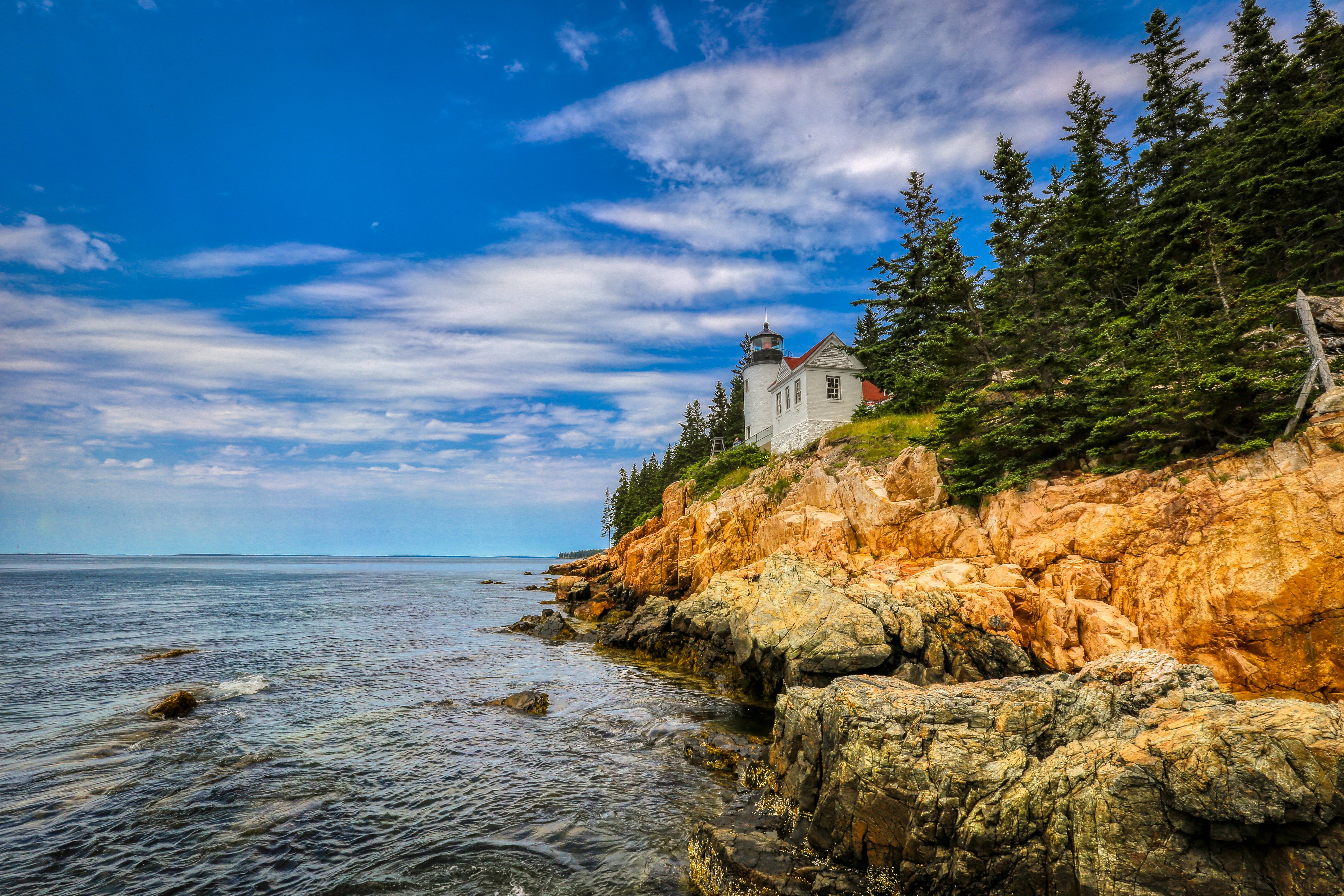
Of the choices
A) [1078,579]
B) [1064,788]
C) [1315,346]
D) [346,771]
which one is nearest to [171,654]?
[346,771]

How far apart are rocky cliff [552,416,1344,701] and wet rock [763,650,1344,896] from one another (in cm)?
514

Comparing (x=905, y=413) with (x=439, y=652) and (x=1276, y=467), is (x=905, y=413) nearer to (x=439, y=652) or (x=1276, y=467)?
(x=1276, y=467)

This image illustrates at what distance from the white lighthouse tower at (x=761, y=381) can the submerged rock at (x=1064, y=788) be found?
3682 cm

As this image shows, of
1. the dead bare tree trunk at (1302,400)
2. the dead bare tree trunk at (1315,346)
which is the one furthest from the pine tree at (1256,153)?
the dead bare tree trunk at (1302,400)

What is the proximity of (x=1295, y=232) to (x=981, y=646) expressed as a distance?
23.4m

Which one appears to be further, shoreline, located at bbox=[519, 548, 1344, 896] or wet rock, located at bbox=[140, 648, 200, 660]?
wet rock, located at bbox=[140, 648, 200, 660]

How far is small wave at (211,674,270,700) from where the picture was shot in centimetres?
1795

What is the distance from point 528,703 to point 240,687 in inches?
413

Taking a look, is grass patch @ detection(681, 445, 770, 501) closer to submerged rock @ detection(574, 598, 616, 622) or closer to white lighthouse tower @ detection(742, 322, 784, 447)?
white lighthouse tower @ detection(742, 322, 784, 447)

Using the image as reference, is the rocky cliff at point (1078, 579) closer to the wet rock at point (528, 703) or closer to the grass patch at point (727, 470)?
the wet rock at point (528, 703)

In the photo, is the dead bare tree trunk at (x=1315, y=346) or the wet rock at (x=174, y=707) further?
the wet rock at (x=174, y=707)

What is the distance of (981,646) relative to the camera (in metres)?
14.7

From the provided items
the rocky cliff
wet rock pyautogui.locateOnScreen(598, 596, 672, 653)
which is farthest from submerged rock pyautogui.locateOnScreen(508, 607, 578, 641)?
the rocky cliff

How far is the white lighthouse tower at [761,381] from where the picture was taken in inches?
1863
